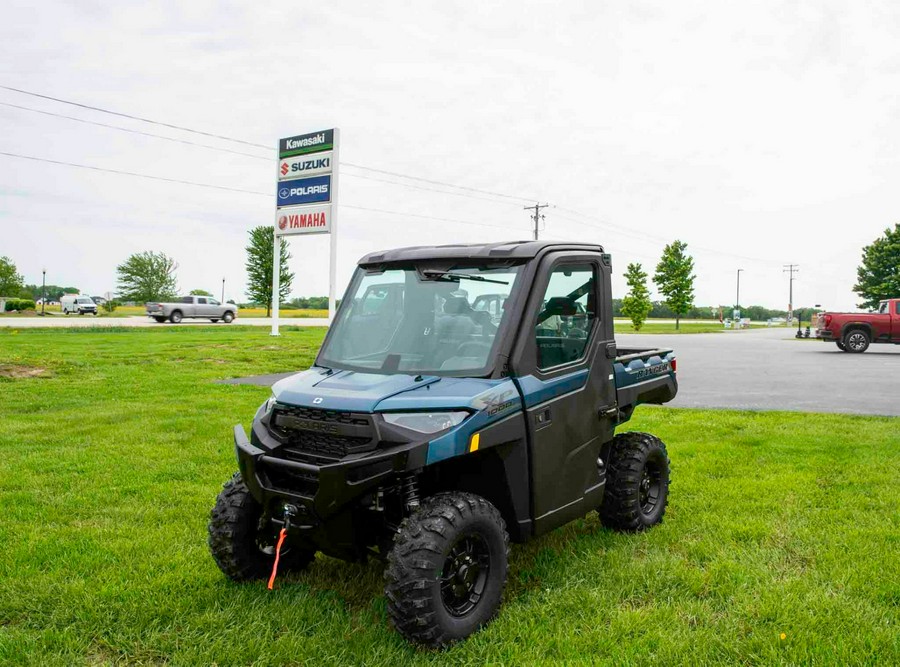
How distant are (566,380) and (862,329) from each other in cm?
2507

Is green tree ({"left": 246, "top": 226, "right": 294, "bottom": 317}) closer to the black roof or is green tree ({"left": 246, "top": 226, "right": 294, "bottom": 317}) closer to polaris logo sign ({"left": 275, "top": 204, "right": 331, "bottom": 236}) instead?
polaris logo sign ({"left": 275, "top": 204, "right": 331, "bottom": 236})

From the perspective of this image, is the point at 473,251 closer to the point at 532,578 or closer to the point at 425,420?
the point at 425,420

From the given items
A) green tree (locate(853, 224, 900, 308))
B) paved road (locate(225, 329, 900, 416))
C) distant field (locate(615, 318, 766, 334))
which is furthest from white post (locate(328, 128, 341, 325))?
green tree (locate(853, 224, 900, 308))

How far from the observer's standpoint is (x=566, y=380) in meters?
4.19

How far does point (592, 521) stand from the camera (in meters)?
5.47

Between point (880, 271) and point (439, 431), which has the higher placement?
point (880, 271)

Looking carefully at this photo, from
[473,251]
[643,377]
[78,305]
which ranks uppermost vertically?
[78,305]

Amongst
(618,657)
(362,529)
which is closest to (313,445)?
(362,529)

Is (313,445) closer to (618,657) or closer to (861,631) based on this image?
(618,657)

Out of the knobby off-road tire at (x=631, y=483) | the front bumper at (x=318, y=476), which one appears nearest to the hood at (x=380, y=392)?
the front bumper at (x=318, y=476)

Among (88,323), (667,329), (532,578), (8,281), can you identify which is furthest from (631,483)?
(8,281)

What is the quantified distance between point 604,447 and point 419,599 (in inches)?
81.5

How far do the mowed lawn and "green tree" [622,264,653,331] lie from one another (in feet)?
182

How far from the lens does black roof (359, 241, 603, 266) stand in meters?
4.10
